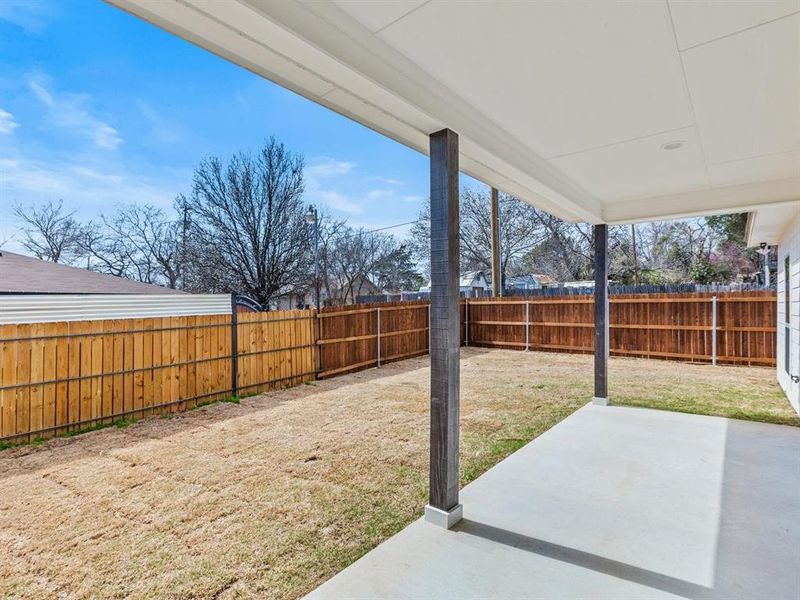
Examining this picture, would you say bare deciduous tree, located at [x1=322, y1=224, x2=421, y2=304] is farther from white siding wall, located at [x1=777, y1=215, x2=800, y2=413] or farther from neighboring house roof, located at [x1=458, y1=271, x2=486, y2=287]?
white siding wall, located at [x1=777, y1=215, x2=800, y2=413]

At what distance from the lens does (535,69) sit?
75.3 inches

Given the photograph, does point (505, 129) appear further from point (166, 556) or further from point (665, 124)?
point (166, 556)

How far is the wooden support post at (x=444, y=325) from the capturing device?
2359mm

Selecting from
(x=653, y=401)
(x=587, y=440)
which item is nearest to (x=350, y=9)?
(x=587, y=440)

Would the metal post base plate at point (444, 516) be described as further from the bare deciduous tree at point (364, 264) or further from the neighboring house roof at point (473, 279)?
the neighboring house roof at point (473, 279)

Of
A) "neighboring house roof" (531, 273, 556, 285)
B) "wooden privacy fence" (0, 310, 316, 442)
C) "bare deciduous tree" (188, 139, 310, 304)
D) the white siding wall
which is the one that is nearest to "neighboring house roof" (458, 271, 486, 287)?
"neighboring house roof" (531, 273, 556, 285)

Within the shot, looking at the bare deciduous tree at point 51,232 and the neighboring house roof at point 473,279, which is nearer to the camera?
the bare deciduous tree at point 51,232

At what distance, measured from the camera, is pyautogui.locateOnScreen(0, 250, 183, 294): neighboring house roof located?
779cm

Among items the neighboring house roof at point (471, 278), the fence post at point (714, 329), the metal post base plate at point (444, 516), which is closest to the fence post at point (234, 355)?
the metal post base plate at point (444, 516)

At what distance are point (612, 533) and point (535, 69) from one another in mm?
2453

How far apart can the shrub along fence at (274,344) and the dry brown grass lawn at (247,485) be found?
0.42 meters

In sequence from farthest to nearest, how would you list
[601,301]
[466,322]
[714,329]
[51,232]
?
[51,232] < [466,322] < [714,329] < [601,301]

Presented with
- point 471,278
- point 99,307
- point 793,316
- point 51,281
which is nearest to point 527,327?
point 793,316

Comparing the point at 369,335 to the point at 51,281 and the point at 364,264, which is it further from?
the point at 364,264
